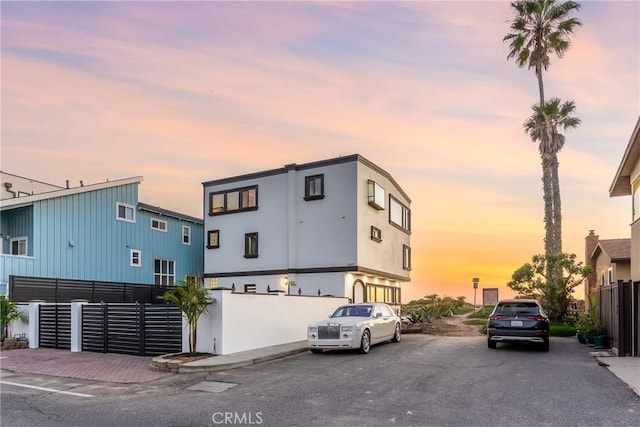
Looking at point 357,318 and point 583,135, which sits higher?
point 583,135

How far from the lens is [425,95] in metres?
20.6

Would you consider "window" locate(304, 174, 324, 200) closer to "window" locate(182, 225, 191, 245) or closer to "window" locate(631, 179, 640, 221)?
"window" locate(182, 225, 191, 245)

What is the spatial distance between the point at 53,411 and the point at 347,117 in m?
15.9

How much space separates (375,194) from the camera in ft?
88.8

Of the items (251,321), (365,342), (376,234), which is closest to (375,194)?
(376,234)

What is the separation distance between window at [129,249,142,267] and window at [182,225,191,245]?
407 cm

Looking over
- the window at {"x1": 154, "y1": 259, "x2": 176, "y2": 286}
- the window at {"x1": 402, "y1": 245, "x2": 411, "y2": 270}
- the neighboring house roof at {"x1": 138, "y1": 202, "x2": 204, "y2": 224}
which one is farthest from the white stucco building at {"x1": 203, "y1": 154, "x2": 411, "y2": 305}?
the window at {"x1": 154, "y1": 259, "x2": 176, "y2": 286}

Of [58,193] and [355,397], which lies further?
[58,193]

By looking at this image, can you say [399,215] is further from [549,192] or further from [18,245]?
[18,245]

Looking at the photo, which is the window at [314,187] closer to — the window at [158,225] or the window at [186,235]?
the window at [158,225]

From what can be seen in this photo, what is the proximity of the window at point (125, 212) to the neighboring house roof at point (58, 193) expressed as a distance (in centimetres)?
125

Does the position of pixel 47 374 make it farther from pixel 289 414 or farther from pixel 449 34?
pixel 449 34

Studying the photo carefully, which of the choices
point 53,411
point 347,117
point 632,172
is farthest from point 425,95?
point 53,411

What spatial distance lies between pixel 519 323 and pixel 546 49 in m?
18.8
